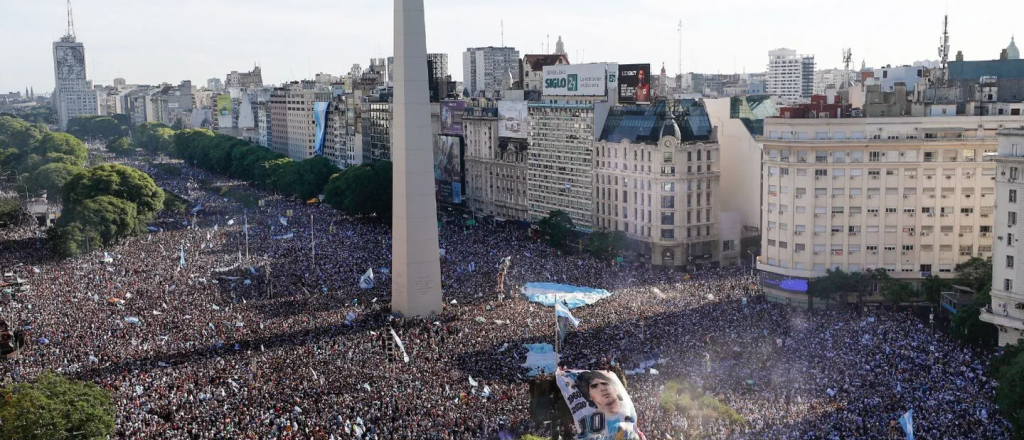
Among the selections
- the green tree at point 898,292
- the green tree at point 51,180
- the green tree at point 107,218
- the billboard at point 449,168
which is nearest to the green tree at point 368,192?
the billboard at point 449,168

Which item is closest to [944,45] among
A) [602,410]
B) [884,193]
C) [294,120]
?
[884,193]

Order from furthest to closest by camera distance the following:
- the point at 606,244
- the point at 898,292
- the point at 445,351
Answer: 1. the point at 606,244
2. the point at 898,292
3. the point at 445,351

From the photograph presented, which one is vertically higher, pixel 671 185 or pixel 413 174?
pixel 413 174

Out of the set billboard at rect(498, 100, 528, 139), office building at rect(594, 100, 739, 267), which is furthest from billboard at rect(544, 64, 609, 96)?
office building at rect(594, 100, 739, 267)

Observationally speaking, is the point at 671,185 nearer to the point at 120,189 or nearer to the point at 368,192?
the point at 368,192

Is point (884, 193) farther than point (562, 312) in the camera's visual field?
Yes

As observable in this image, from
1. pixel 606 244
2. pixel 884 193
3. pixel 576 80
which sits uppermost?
pixel 576 80

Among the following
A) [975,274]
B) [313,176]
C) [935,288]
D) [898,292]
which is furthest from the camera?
[313,176]

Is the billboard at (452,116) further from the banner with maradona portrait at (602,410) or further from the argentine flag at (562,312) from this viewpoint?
the banner with maradona portrait at (602,410)
